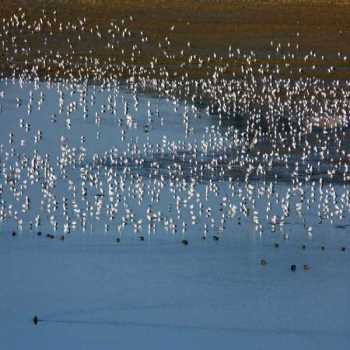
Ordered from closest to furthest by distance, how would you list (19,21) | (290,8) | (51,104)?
(51,104), (19,21), (290,8)

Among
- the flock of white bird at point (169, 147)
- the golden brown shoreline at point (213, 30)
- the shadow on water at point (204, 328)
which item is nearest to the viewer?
the shadow on water at point (204, 328)

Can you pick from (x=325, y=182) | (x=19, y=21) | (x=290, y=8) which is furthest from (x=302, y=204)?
(x=290, y=8)

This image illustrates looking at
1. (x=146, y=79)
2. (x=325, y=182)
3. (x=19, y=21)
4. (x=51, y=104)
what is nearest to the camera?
(x=325, y=182)

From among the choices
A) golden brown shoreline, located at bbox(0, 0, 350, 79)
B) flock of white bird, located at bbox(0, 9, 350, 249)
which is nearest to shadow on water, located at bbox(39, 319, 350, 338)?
flock of white bird, located at bbox(0, 9, 350, 249)

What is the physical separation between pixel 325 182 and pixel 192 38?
10939 mm

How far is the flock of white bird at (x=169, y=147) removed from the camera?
50.9 ft

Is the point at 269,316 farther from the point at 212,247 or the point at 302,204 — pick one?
the point at 302,204

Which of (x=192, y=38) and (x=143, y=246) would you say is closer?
(x=143, y=246)

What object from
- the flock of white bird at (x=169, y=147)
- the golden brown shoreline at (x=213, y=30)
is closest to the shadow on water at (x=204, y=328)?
the flock of white bird at (x=169, y=147)

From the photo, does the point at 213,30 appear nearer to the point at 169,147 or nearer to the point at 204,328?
the point at 169,147

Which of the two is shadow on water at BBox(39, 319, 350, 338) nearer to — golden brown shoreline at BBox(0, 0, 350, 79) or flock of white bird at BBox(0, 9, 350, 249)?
flock of white bird at BBox(0, 9, 350, 249)

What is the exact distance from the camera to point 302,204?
634 inches

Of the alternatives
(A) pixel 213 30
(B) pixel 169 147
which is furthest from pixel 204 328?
(A) pixel 213 30

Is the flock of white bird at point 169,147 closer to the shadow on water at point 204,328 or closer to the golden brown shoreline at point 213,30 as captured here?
the golden brown shoreline at point 213,30
